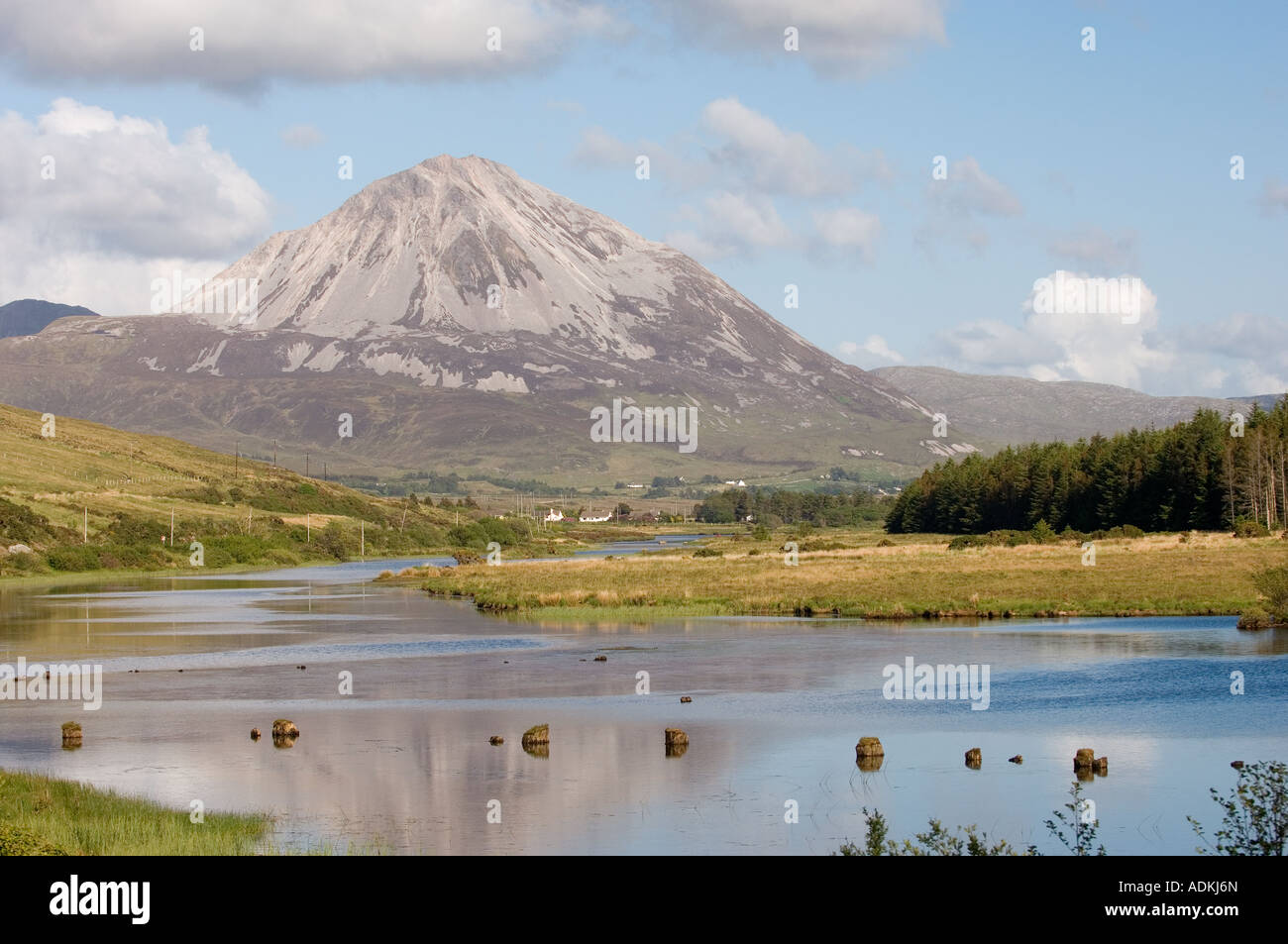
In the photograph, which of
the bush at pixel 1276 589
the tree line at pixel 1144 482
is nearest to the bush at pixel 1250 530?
the tree line at pixel 1144 482

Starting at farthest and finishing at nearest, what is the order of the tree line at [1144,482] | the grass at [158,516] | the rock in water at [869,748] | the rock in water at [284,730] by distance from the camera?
the grass at [158,516] → the tree line at [1144,482] → the rock in water at [284,730] → the rock in water at [869,748]

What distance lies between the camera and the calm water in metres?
25.9

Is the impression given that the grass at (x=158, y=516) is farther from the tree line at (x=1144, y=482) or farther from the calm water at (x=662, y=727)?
the calm water at (x=662, y=727)

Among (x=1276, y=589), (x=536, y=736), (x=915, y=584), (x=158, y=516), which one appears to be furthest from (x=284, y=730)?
(x=158, y=516)

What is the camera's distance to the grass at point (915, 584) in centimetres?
6419

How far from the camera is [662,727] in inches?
1436

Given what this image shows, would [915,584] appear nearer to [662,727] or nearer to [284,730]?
[662,727]

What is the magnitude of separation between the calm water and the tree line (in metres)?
59.1

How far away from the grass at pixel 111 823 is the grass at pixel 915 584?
43206 millimetres

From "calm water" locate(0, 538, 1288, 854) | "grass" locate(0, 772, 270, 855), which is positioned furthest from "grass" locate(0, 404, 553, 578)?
"grass" locate(0, 772, 270, 855)

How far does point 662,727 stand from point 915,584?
3922 cm

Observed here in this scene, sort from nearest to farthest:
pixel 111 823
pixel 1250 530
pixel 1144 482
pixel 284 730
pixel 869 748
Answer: pixel 111 823, pixel 869 748, pixel 284 730, pixel 1250 530, pixel 1144 482
